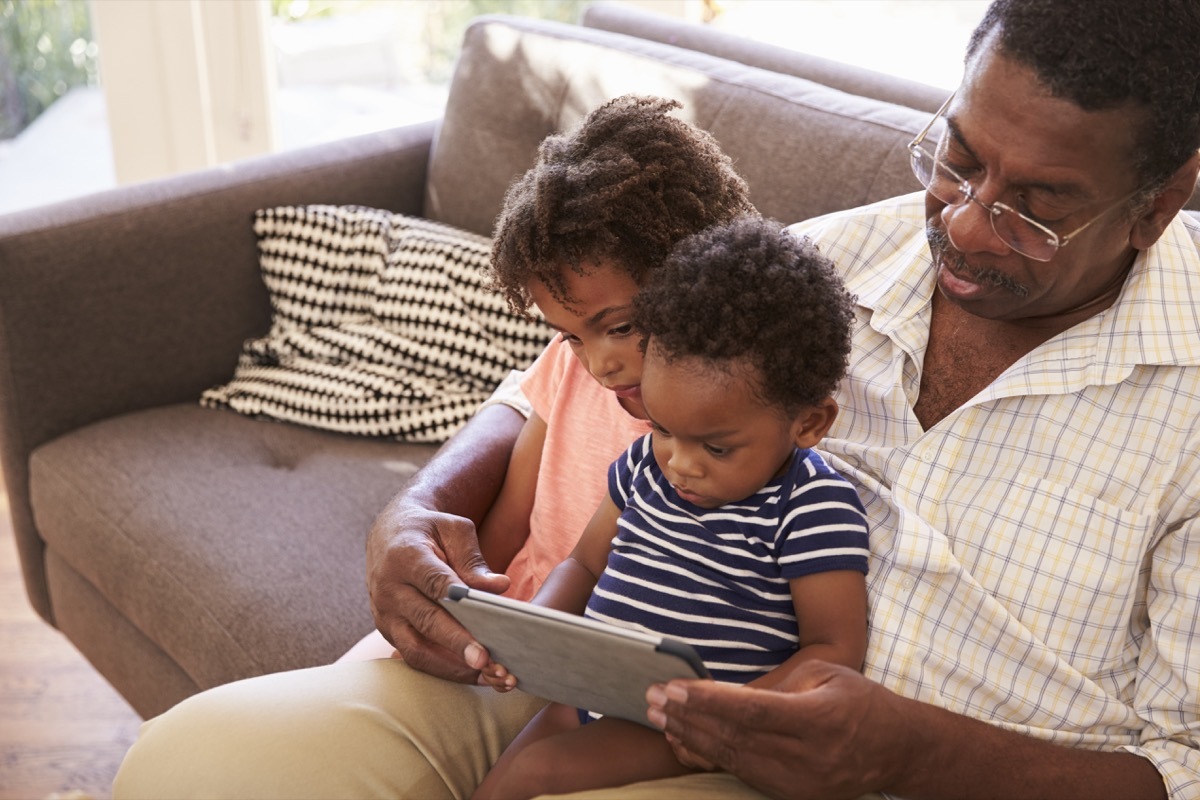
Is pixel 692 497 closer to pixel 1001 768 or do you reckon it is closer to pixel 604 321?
pixel 604 321

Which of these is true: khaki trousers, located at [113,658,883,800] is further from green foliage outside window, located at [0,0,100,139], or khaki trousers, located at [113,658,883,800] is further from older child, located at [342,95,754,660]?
green foliage outside window, located at [0,0,100,139]

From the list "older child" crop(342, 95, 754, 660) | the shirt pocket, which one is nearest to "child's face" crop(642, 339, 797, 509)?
"older child" crop(342, 95, 754, 660)

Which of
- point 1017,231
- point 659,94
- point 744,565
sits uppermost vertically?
point 1017,231

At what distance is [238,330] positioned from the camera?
7.73 feet

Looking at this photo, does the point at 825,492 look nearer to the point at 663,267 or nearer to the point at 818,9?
the point at 663,267

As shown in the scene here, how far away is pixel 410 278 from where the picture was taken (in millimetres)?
2195

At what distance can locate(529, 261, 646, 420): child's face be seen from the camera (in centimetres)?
127

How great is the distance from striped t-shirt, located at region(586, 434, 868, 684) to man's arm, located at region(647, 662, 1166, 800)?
0.09 meters

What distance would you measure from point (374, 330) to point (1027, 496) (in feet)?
4.35

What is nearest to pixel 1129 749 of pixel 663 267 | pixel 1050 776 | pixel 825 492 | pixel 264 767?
pixel 1050 776

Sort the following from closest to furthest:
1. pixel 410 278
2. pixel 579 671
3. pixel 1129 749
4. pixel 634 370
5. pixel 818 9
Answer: pixel 579 671 → pixel 1129 749 → pixel 634 370 → pixel 410 278 → pixel 818 9

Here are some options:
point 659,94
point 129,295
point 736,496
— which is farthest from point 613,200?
point 129,295

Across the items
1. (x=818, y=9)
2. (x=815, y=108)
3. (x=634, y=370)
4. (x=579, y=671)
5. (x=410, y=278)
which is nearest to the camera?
(x=579, y=671)

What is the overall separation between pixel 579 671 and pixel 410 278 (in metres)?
1.24
